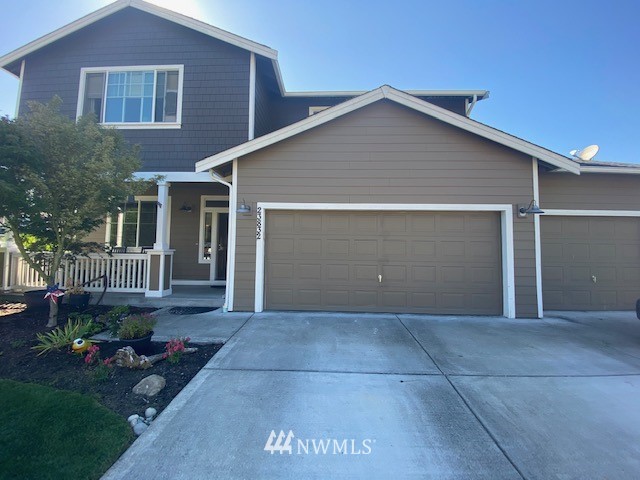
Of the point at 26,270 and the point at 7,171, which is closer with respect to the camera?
the point at 7,171

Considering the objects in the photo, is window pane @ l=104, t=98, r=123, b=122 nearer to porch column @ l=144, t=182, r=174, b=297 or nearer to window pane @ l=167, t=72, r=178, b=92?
window pane @ l=167, t=72, r=178, b=92

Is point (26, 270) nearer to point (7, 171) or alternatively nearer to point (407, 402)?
point (7, 171)

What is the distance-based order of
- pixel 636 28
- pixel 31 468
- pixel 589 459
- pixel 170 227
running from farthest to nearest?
pixel 170 227 < pixel 636 28 < pixel 589 459 < pixel 31 468

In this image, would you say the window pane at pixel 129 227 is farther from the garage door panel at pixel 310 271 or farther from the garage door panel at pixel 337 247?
the garage door panel at pixel 337 247

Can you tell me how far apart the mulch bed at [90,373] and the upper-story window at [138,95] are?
228 inches

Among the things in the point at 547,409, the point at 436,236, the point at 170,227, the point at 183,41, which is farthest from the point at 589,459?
the point at 183,41

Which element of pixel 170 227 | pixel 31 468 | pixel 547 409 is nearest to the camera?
pixel 31 468

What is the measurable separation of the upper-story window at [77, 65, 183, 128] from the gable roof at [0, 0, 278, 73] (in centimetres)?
114

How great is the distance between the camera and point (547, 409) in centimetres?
296

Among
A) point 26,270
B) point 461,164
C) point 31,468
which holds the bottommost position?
point 31,468

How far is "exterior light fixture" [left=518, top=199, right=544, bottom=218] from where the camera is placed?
6.21m

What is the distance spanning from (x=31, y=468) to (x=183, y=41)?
31.1ft

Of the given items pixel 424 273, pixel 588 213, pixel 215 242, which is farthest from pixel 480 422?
pixel 215 242

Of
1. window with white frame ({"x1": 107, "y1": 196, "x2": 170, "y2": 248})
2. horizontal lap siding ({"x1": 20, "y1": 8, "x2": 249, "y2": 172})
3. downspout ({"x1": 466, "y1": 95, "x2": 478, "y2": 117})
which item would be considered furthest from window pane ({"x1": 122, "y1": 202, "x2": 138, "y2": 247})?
downspout ({"x1": 466, "y1": 95, "x2": 478, "y2": 117})
